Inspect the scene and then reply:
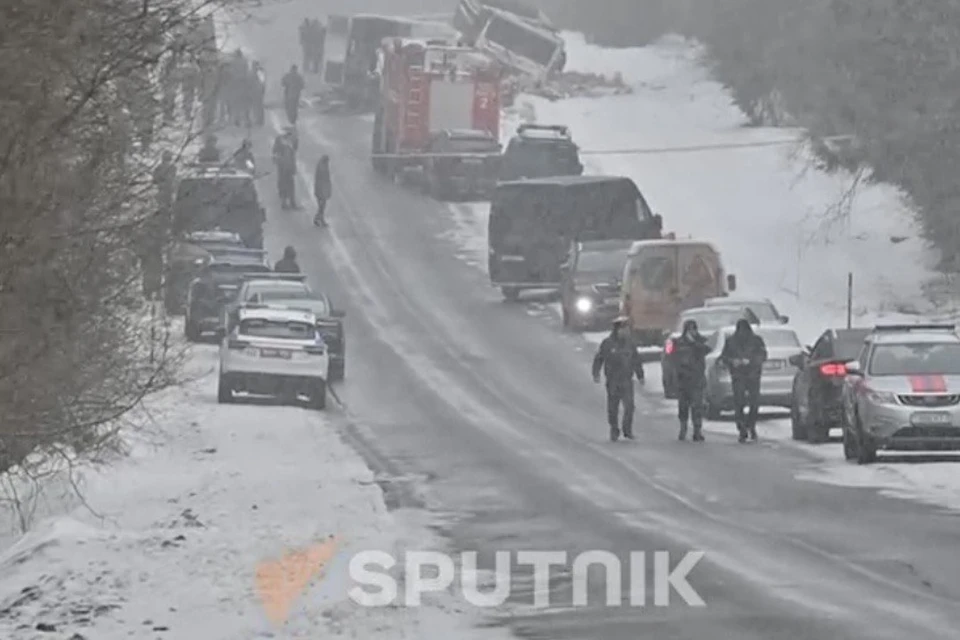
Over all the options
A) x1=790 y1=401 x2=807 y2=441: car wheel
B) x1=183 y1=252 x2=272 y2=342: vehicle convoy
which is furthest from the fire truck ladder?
x1=790 y1=401 x2=807 y2=441: car wheel

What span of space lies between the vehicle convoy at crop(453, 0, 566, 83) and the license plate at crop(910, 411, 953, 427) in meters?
53.2

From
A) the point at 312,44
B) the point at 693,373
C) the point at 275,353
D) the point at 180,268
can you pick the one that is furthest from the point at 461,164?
the point at 180,268

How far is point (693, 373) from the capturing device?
101 feet

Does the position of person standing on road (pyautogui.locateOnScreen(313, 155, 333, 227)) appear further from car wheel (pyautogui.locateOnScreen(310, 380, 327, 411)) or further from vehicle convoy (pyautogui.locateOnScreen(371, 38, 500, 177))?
car wheel (pyautogui.locateOnScreen(310, 380, 327, 411))

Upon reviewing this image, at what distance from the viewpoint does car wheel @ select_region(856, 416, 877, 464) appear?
26.5 metres

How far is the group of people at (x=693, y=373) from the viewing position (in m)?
30.8

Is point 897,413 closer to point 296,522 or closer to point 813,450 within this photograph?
point 813,450

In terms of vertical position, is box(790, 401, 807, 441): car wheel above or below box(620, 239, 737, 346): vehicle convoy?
below

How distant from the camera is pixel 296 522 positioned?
1945 cm

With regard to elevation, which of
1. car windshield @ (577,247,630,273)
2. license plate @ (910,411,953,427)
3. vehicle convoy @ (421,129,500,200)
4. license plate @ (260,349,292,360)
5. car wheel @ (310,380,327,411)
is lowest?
car wheel @ (310,380,327,411)

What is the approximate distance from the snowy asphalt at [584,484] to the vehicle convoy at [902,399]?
960mm

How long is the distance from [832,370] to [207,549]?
1404 centimetres

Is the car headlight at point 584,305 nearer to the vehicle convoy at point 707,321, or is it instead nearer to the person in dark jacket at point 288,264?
the person in dark jacket at point 288,264

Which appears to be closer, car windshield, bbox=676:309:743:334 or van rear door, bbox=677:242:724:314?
car windshield, bbox=676:309:743:334
